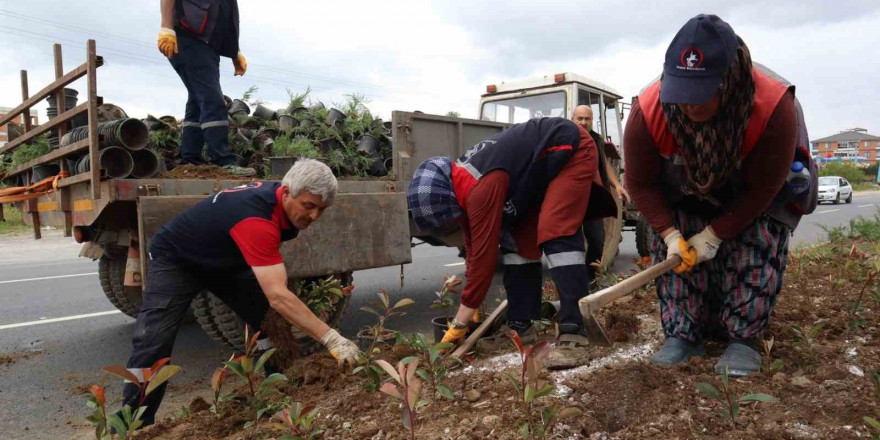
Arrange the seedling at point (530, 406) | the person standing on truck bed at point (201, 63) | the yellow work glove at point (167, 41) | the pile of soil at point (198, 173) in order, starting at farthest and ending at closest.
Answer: the person standing on truck bed at point (201, 63), the yellow work glove at point (167, 41), the pile of soil at point (198, 173), the seedling at point (530, 406)

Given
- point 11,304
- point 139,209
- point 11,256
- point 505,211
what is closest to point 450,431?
point 505,211

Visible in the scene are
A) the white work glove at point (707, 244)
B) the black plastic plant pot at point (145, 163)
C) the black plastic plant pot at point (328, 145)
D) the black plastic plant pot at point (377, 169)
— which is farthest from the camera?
the black plastic plant pot at point (377, 169)

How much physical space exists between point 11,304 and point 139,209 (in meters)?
3.99

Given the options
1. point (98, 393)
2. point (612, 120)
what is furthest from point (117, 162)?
point (612, 120)

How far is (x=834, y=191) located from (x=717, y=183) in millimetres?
27447

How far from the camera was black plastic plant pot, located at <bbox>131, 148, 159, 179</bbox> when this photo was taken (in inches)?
142

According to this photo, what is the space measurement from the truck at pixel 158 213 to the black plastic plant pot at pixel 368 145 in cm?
55

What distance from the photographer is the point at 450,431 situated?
6.64ft

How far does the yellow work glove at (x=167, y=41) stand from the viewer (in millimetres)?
4137

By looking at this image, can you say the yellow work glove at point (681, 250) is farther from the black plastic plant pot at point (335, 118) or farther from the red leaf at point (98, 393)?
the black plastic plant pot at point (335, 118)

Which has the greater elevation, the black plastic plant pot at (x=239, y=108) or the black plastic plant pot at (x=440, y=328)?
the black plastic plant pot at (x=239, y=108)

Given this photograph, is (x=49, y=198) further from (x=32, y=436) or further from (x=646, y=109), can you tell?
(x=646, y=109)

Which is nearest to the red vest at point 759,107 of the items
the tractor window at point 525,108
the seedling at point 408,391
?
the seedling at point 408,391

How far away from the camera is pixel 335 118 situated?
19.1 feet
